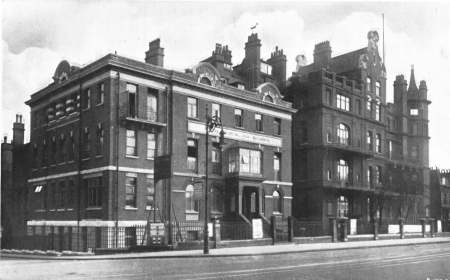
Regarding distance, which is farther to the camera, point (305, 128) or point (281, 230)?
point (305, 128)

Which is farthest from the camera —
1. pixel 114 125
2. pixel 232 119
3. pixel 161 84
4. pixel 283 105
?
pixel 283 105

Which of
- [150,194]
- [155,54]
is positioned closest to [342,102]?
[155,54]

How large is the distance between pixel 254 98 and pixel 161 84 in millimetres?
8835

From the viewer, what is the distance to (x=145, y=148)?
3553cm

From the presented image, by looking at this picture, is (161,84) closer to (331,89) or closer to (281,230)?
(281,230)

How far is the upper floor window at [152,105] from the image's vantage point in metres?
36.0

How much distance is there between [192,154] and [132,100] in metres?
6.00

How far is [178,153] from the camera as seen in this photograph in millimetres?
37031

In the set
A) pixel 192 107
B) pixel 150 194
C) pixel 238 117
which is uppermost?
pixel 192 107

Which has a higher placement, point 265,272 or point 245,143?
point 245,143

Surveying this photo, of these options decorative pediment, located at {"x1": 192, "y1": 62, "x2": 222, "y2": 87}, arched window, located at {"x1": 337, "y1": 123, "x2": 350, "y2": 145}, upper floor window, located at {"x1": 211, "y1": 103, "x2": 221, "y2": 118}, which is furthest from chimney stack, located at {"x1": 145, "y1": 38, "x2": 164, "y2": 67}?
arched window, located at {"x1": 337, "y1": 123, "x2": 350, "y2": 145}

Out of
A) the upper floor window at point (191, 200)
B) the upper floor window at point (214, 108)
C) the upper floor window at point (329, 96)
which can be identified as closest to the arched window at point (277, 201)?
the upper floor window at point (191, 200)

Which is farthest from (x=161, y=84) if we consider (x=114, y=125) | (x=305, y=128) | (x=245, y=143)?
(x=305, y=128)

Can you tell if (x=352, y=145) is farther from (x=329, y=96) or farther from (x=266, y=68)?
(x=266, y=68)
